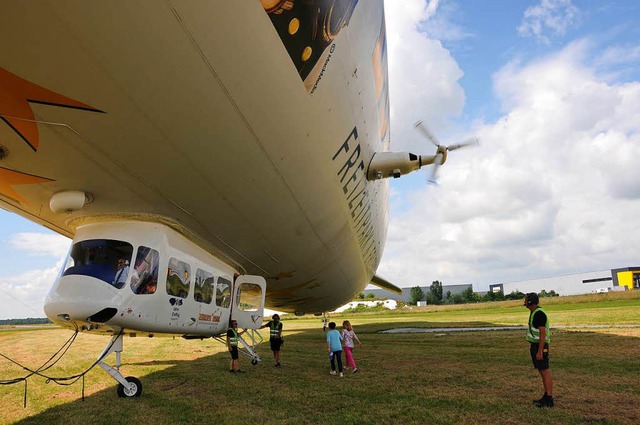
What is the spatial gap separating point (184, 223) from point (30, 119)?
3335 mm

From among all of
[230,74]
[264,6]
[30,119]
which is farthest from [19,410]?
[264,6]

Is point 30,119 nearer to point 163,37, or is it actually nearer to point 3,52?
point 3,52

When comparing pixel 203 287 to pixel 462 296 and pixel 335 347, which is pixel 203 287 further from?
pixel 462 296

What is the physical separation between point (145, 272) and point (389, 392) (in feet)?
17.7

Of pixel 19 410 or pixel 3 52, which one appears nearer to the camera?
pixel 3 52

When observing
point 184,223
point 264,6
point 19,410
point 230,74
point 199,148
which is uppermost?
point 264,6

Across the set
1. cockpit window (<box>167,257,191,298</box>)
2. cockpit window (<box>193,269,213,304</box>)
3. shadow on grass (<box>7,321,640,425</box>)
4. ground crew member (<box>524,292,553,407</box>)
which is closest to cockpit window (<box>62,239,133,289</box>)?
cockpit window (<box>167,257,191,298</box>)

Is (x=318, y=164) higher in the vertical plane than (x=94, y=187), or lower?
higher

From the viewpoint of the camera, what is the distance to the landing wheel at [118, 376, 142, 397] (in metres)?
8.52

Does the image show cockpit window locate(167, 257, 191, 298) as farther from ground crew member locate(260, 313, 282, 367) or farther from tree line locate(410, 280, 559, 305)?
tree line locate(410, 280, 559, 305)

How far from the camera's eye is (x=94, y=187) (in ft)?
21.7

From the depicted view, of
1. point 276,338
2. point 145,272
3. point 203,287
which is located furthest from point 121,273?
point 276,338

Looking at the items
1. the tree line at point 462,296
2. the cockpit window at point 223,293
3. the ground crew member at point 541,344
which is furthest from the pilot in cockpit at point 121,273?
the tree line at point 462,296

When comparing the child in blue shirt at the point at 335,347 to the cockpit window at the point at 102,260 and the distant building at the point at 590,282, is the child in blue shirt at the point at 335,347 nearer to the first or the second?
the cockpit window at the point at 102,260
